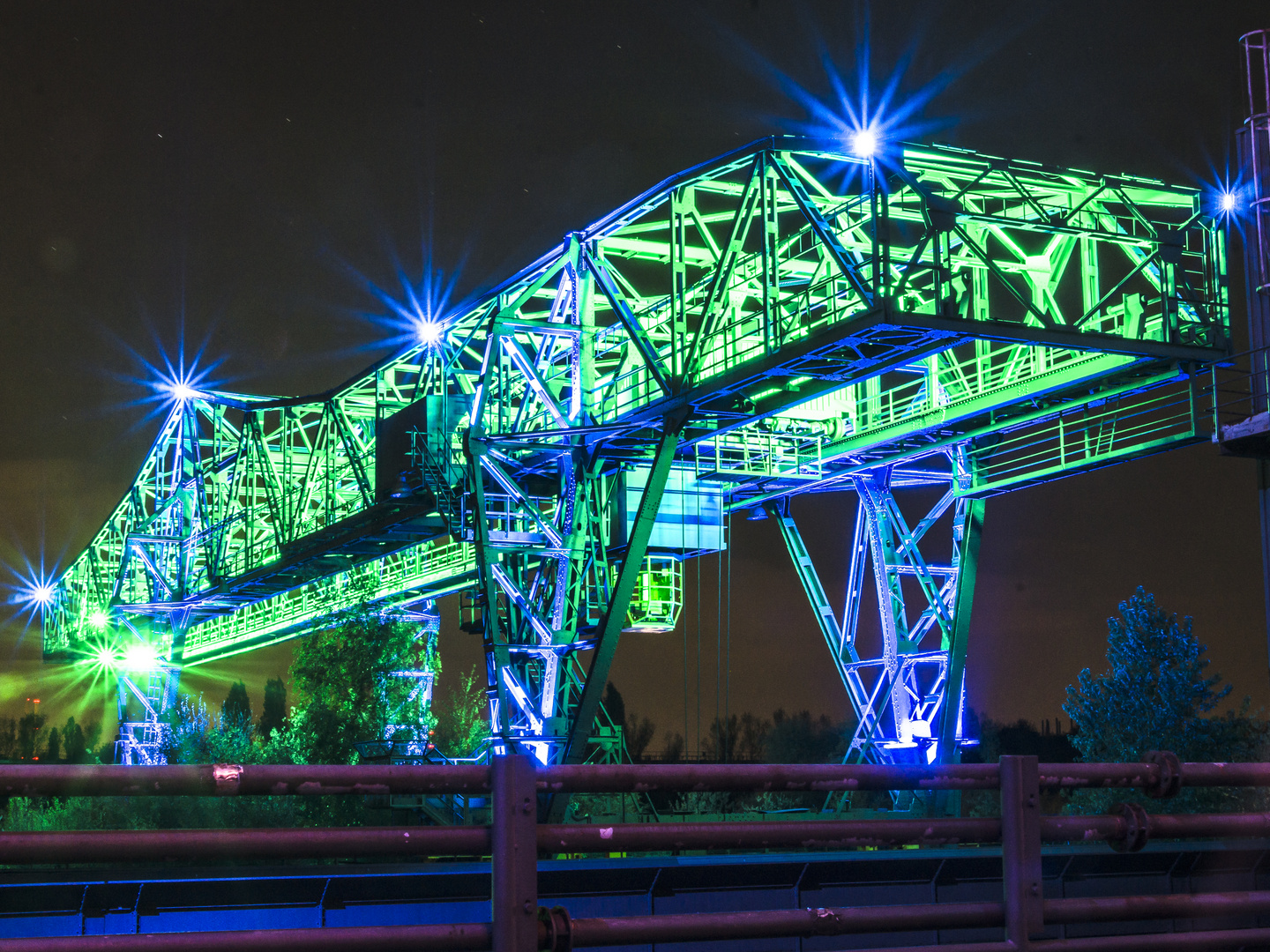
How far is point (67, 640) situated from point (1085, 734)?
62279mm

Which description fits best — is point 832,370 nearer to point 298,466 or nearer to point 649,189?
point 649,189

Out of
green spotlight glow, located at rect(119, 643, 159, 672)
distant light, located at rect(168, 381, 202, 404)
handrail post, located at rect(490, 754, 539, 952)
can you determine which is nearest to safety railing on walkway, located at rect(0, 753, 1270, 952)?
handrail post, located at rect(490, 754, 539, 952)

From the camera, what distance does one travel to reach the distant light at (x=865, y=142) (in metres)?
25.2

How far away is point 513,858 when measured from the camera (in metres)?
4.73

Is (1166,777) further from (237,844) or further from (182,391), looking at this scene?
(182,391)

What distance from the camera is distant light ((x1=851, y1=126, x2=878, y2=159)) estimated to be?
25219 millimetres

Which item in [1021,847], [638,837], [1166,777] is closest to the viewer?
[638,837]

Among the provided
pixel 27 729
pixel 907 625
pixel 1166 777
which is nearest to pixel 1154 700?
pixel 907 625

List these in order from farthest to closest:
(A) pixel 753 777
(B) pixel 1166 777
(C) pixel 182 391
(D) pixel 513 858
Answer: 1. (C) pixel 182 391
2. (B) pixel 1166 777
3. (A) pixel 753 777
4. (D) pixel 513 858

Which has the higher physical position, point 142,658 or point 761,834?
point 142,658

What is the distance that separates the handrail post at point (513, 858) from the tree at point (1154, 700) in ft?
214

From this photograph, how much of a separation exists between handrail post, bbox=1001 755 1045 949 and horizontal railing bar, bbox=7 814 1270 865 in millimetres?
76

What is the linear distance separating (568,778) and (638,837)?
346 mm

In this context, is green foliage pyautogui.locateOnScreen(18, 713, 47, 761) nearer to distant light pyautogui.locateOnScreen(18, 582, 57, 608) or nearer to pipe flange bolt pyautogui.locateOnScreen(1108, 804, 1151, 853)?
distant light pyautogui.locateOnScreen(18, 582, 57, 608)
